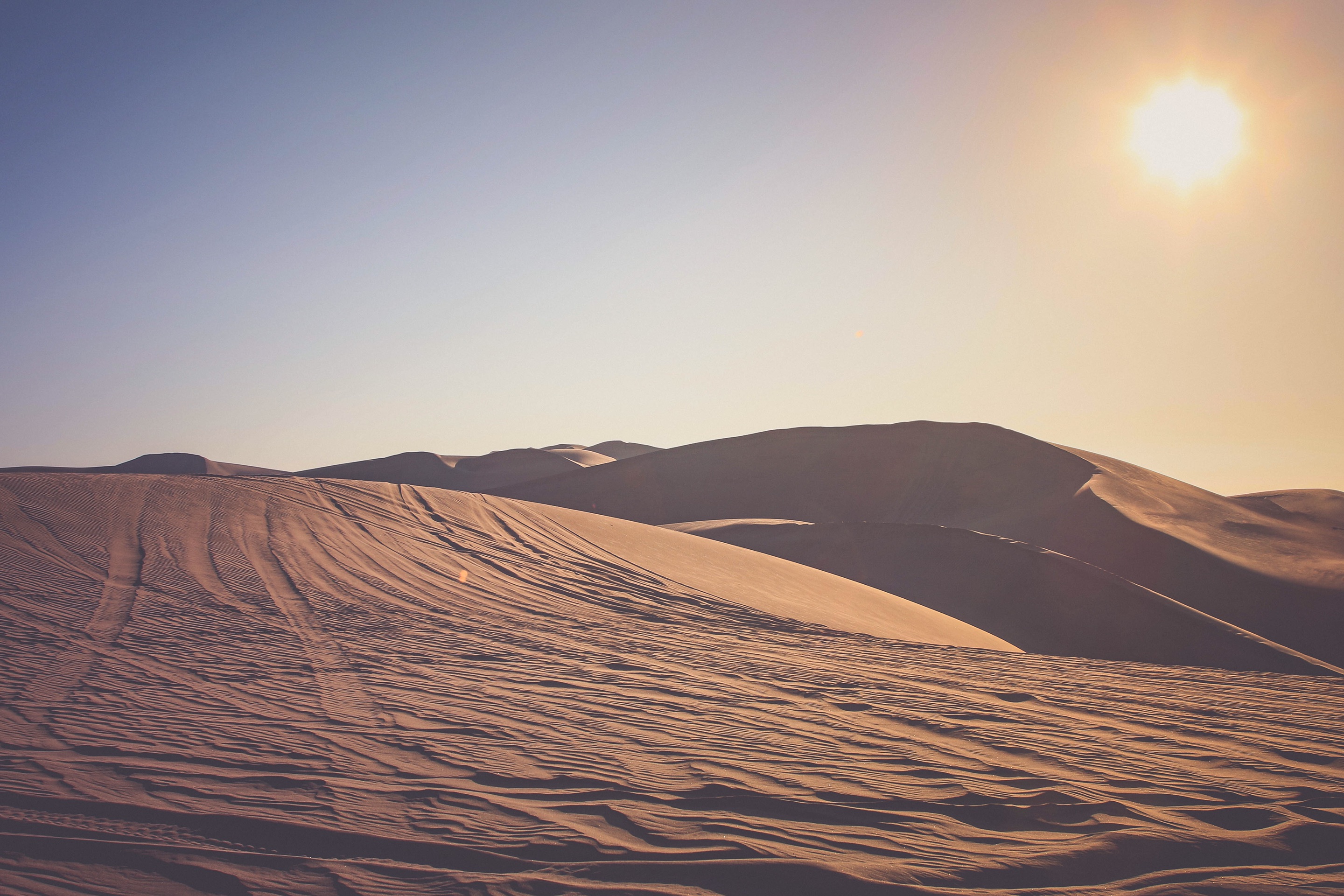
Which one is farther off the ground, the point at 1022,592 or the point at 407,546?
the point at 407,546

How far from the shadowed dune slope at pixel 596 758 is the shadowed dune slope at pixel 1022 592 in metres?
8.19

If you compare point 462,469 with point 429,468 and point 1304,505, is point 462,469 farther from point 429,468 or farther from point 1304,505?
point 1304,505

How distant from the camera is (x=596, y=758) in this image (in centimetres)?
365

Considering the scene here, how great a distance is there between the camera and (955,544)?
67.5 feet

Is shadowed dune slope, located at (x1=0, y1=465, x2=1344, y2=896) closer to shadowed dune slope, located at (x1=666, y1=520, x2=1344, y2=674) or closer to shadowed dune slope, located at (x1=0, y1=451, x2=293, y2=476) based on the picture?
shadowed dune slope, located at (x1=666, y1=520, x2=1344, y2=674)

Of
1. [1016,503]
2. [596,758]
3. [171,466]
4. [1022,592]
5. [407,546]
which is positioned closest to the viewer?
[596,758]

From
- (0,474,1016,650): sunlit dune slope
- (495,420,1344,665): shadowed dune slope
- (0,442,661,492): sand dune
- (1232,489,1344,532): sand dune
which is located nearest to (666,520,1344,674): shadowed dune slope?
(0,474,1016,650): sunlit dune slope

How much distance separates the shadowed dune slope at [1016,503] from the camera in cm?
2119

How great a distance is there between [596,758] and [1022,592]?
16.9 meters

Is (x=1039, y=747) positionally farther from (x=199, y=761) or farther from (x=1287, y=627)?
(x=1287, y=627)

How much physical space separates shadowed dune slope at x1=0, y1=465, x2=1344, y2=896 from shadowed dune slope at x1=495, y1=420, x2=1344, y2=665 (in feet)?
55.1

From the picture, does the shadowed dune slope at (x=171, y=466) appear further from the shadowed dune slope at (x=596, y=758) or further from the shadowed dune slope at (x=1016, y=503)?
the shadowed dune slope at (x=596, y=758)

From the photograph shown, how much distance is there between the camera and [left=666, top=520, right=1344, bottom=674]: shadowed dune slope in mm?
14836

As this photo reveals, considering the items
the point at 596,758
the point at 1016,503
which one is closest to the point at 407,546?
the point at 596,758
